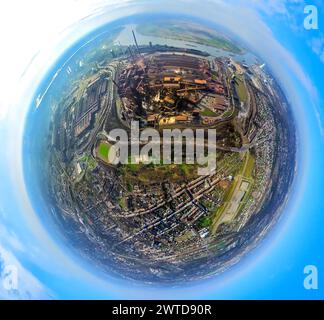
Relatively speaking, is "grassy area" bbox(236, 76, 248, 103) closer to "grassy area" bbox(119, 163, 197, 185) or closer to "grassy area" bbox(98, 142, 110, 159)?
"grassy area" bbox(119, 163, 197, 185)

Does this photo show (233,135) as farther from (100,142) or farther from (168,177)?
(100,142)

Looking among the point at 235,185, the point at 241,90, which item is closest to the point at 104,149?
the point at 235,185

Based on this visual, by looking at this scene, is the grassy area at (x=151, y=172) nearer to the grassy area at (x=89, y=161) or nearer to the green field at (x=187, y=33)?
the grassy area at (x=89, y=161)

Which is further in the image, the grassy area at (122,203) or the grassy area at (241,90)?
the grassy area at (241,90)

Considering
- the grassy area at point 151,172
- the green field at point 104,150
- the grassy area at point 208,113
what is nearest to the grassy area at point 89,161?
the green field at point 104,150

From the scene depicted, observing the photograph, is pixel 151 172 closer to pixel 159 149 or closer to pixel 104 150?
pixel 159 149

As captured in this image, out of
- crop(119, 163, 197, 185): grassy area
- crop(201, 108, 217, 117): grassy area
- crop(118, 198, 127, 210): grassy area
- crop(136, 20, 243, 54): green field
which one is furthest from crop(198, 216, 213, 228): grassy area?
crop(136, 20, 243, 54): green field

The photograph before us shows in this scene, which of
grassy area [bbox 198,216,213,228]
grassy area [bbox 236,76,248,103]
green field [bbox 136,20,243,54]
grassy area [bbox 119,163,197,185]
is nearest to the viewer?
grassy area [bbox 119,163,197,185]

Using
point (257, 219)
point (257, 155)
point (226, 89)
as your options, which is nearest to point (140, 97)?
point (226, 89)
